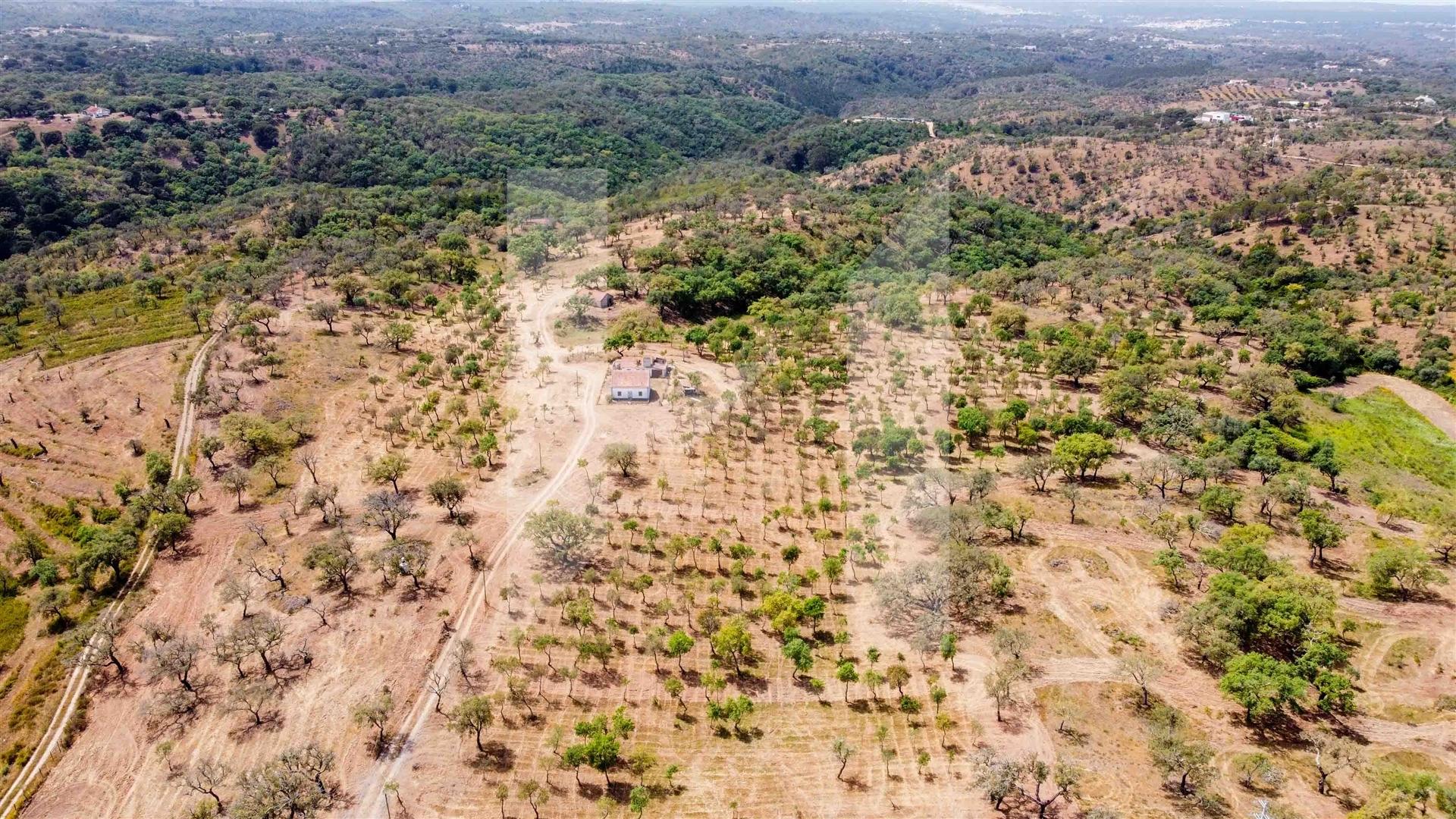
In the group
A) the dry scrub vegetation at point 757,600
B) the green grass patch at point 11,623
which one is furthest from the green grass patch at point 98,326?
the green grass patch at point 11,623

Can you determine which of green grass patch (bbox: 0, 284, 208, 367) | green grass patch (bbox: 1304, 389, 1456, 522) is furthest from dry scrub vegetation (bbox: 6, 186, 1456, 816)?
green grass patch (bbox: 0, 284, 208, 367)

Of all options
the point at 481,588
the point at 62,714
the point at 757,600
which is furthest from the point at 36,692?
the point at 757,600

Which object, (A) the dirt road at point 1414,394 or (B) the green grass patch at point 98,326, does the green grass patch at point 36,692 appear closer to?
(B) the green grass patch at point 98,326

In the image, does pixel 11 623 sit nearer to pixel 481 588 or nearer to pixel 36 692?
pixel 36 692

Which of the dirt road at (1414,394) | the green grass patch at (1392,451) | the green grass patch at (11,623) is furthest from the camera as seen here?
the dirt road at (1414,394)

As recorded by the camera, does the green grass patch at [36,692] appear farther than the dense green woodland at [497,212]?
No

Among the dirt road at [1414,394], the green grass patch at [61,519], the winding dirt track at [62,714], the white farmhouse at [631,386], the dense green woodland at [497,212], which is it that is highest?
the dense green woodland at [497,212]
